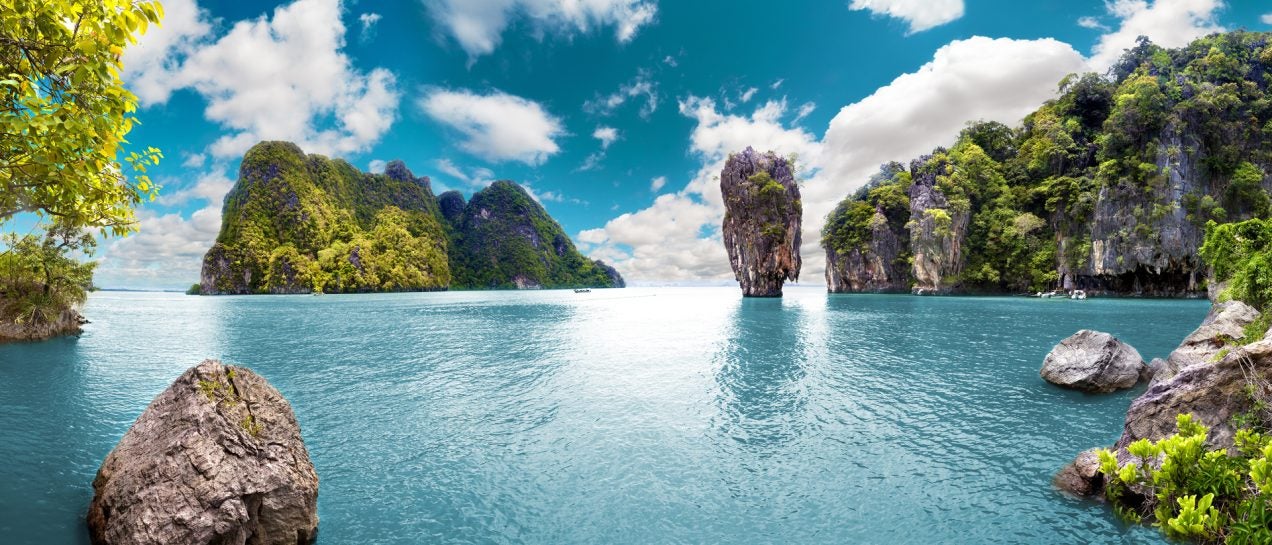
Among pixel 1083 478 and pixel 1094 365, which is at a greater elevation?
A: pixel 1094 365

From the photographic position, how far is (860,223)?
98938 mm

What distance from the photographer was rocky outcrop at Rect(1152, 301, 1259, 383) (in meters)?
15.5

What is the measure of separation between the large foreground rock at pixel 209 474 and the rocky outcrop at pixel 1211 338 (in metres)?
23.0

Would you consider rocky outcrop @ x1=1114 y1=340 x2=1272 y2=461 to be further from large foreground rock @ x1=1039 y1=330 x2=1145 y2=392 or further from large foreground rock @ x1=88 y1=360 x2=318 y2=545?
large foreground rock @ x1=88 y1=360 x2=318 y2=545

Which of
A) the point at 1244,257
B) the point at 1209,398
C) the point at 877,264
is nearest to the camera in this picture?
the point at 1209,398

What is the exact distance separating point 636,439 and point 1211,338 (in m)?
21.1

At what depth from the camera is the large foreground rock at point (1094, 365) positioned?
16219 mm

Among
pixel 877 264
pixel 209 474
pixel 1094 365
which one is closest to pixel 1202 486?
pixel 1094 365

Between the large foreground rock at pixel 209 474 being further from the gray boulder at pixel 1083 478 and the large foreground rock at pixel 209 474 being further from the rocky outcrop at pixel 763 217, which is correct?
the rocky outcrop at pixel 763 217

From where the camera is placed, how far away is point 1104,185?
63000 millimetres

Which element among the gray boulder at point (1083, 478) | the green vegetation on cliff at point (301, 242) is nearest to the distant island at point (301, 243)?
the green vegetation on cliff at point (301, 242)

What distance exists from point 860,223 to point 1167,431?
9919 cm

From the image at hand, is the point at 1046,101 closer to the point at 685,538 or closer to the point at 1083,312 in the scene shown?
the point at 1083,312

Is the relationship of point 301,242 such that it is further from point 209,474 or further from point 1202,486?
point 1202,486
